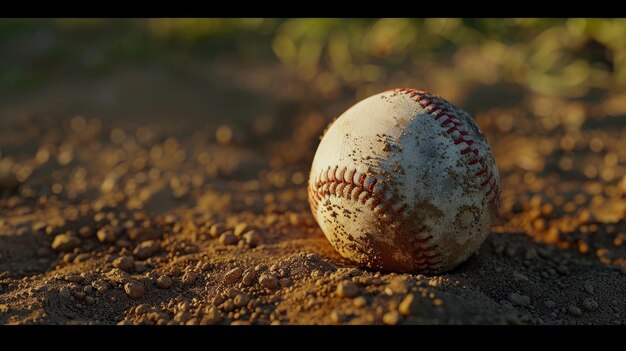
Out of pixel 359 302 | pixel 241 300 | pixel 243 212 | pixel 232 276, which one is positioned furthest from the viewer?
pixel 243 212

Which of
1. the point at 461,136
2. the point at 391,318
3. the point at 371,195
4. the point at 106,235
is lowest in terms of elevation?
the point at 391,318

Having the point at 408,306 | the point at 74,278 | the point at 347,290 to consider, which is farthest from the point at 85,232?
the point at 408,306

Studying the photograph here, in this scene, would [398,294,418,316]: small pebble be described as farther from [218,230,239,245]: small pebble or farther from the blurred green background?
the blurred green background

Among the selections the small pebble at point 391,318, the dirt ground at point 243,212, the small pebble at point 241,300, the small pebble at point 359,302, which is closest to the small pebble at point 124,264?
the dirt ground at point 243,212

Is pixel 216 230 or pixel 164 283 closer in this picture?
pixel 164 283

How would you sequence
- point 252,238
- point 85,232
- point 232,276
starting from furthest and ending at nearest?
point 85,232 < point 252,238 < point 232,276

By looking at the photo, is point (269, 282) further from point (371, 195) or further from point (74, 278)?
point (74, 278)

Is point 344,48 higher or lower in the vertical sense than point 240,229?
higher
